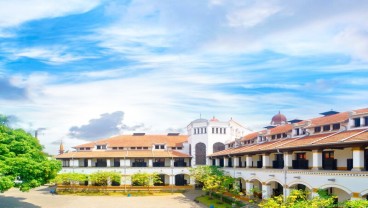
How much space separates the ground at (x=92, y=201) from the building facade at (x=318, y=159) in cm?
909

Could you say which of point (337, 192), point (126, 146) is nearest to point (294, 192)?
point (337, 192)

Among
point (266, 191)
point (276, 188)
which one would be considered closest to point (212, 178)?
point (276, 188)

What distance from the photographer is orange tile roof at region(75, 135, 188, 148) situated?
72062 millimetres

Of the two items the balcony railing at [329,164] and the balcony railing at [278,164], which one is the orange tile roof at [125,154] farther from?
the balcony railing at [329,164]

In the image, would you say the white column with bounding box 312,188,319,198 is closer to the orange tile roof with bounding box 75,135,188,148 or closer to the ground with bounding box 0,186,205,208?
the ground with bounding box 0,186,205,208

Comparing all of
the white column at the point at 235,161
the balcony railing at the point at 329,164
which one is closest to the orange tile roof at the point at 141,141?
the white column at the point at 235,161

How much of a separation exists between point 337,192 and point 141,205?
23950 mm

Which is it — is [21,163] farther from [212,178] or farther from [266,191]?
[266,191]

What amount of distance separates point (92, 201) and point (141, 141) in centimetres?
2312

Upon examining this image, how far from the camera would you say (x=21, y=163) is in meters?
38.4

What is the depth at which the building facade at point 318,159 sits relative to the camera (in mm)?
27438

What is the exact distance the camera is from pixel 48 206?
45.8m

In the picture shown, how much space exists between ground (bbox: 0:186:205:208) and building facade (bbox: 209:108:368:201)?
9.09 m

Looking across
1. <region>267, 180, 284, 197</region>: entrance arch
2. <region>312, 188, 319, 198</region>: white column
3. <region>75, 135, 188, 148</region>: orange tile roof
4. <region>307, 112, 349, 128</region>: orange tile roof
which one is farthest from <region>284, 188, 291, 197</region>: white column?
<region>75, 135, 188, 148</region>: orange tile roof
